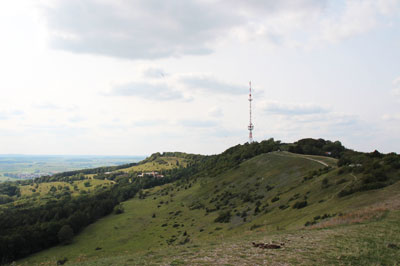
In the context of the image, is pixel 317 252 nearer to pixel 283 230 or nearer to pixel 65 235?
pixel 283 230

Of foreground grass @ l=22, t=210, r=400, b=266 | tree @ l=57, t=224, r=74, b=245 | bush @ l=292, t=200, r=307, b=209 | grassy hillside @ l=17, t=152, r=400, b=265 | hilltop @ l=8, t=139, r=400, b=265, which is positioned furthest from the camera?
tree @ l=57, t=224, r=74, b=245

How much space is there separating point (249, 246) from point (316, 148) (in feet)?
344

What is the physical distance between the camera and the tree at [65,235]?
94.3 meters

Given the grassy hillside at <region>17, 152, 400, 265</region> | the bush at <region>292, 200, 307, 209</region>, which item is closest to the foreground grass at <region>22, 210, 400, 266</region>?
the grassy hillside at <region>17, 152, 400, 265</region>

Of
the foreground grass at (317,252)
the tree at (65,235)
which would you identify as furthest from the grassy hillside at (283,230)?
the tree at (65,235)

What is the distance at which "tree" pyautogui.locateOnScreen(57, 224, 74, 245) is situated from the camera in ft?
309

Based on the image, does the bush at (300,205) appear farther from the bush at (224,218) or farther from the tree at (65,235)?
the tree at (65,235)

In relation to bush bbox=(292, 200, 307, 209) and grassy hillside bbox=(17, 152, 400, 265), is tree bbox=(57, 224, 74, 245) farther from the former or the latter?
bush bbox=(292, 200, 307, 209)

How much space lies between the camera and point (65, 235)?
312 feet

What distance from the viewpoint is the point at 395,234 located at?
63.8 ft

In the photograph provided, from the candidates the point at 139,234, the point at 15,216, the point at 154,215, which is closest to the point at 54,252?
the point at 139,234

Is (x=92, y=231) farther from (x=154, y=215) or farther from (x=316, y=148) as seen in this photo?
(x=316, y=148)

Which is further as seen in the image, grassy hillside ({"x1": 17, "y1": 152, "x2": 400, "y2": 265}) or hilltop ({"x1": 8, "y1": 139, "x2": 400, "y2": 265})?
hilltop ({"x1": 8, "y1": 139, "x2": 400, "y2": 265})

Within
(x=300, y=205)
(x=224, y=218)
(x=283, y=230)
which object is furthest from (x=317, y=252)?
(x=224, y=218)
